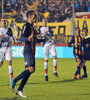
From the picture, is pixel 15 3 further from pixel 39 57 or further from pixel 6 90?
pixel 6 90

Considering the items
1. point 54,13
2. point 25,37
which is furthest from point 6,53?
point 54,13

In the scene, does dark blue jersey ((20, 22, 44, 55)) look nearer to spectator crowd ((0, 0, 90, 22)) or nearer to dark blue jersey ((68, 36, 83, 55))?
dark blue jersey ((68, 36, 83, 55))

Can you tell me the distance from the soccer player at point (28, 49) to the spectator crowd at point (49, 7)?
20.1 m

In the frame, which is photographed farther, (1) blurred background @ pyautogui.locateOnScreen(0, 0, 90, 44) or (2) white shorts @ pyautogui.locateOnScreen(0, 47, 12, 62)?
(1) blurred background @ pyautogui.locateOnScreen(0, 0, 90, 44)

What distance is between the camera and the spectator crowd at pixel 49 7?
29703 millimetres

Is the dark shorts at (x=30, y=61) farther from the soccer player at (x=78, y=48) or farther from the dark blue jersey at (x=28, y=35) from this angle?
the soccer player at (x=78, y=48)

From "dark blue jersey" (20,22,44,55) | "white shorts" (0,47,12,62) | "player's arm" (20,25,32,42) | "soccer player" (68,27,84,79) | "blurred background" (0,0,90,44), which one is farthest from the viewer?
"blurred background" (0,0,90,44)

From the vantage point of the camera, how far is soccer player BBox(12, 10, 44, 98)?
342 inches

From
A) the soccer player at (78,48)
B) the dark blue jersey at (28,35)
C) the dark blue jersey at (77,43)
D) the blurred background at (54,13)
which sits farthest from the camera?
the blurred background at (54,13)

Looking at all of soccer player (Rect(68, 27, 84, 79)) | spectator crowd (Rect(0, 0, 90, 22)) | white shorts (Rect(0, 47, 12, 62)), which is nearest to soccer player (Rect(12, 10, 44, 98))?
white shorts (Rect(0, 47, 12, 62))

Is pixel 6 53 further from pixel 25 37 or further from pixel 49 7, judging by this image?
pixel 49 7

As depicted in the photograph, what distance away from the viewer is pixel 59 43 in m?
26.6

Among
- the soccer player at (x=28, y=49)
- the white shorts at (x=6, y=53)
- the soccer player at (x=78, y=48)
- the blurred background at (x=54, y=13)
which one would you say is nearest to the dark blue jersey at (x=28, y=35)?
the soccer player at (x=28, y=49)

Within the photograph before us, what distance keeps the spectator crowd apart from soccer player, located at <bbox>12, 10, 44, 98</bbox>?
20.1m
